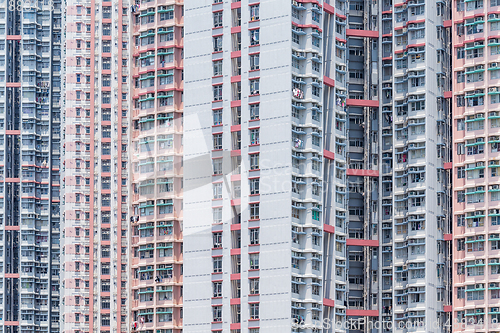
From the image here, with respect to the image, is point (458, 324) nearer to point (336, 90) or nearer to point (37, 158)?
point (336, 90)

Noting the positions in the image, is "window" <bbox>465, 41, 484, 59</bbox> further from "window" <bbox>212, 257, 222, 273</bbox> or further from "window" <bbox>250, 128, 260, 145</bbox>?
"window" <bbox>212, 257, 222, 273</bbox>

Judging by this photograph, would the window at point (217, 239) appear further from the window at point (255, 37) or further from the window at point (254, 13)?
the window at point (254, 13)

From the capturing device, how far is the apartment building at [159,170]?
159125mm

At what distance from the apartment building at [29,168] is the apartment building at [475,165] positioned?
6851cm

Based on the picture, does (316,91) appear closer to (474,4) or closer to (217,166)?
(217,166)

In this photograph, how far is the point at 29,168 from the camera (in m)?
192

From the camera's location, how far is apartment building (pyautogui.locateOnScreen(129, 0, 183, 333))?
15912cm

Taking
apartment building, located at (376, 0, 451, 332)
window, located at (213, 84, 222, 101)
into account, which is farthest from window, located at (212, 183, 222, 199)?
apartment building, located at (376, 0, 451, 332)

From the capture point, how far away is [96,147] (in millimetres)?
183750

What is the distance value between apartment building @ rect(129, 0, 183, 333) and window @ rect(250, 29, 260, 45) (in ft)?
55.9

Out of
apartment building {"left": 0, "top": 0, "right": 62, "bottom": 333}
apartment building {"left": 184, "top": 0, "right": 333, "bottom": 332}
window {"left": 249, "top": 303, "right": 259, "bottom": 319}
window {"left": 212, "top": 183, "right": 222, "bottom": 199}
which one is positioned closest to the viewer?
apartment building {"left": 184, "top": 0, "right": 333, "bottom": 332}

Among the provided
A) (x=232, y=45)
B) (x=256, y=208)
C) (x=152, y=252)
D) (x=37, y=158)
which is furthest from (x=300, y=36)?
(x=37, y=158)

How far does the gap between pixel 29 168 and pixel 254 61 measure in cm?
5658

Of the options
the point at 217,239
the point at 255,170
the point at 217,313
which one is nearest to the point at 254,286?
the point at 217,313
